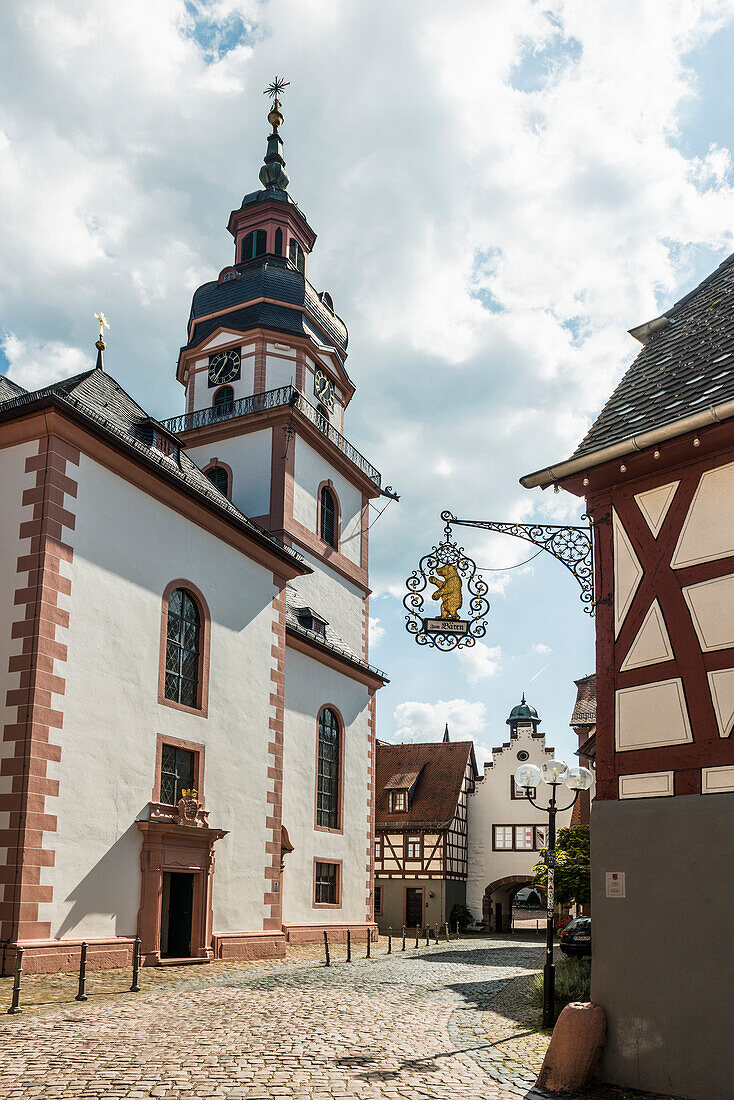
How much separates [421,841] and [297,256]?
25.3 m

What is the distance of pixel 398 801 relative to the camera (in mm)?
44094

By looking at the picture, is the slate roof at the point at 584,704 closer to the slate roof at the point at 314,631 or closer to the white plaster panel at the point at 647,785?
the slate roof at the point at 314,631

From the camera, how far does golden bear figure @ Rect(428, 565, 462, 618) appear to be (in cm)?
1123

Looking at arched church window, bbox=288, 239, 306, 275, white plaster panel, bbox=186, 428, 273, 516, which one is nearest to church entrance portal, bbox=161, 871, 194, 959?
white plaster panel, bbox=186, 428, 273, 516

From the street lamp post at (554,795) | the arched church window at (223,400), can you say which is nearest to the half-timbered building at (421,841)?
the arched church window at (223,400)

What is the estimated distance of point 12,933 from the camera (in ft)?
44.4

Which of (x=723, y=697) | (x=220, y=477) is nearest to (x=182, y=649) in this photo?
(x=723, y=697)

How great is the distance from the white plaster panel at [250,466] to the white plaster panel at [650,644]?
20.6 meters

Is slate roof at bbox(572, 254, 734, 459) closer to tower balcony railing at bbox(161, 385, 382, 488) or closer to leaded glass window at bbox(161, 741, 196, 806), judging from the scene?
leaded glass window at bbox(161, 741, 196, 806)

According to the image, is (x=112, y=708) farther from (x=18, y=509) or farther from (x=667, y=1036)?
(x=667, y=1036)

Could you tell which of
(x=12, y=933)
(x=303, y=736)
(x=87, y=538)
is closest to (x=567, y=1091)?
(x=12, y=933)

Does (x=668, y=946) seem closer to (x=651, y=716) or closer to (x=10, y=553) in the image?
(x=651, y=716)

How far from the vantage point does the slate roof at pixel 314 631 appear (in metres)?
25.6

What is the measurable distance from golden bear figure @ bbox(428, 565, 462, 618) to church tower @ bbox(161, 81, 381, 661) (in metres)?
17.6
